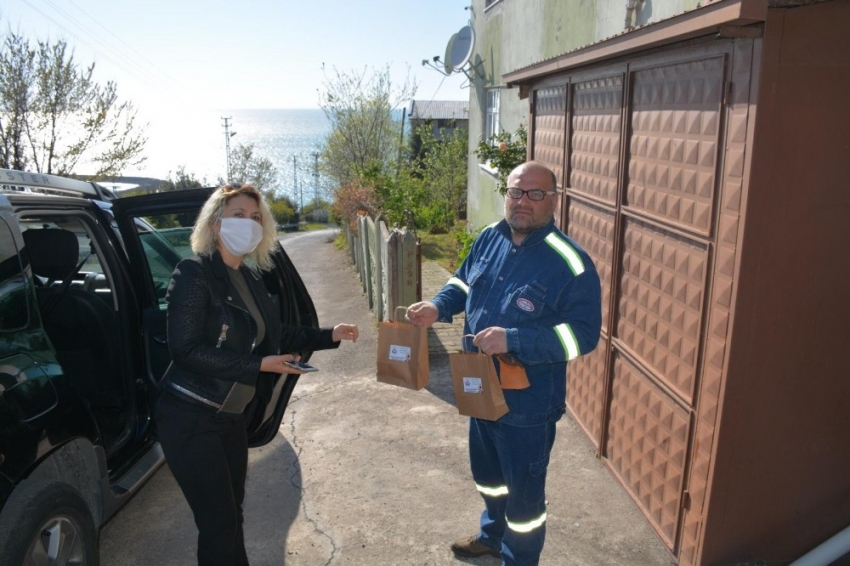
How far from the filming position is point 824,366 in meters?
2.99

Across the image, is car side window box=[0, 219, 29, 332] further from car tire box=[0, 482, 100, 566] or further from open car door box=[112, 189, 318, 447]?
open car door box=[112, 189, 318, 447]

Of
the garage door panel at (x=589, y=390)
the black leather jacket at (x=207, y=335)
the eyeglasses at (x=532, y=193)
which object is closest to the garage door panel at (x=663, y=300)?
the garage door panel at (x=589, y=390)

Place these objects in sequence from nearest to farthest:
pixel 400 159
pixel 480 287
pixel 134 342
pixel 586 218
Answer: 1. pixel 480 287
2. pixel 134 342
3. pixel 586 218
4. pixel 400 159

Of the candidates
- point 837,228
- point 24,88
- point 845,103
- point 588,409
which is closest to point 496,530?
point 588,409

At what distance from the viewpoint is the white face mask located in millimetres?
2832

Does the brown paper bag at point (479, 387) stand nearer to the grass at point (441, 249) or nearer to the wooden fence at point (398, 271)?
the wooden fence at point (398, 271)

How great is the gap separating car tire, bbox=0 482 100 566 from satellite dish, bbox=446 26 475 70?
11247 mm

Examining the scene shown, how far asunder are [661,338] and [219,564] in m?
2.42

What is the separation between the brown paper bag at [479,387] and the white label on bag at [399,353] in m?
0.33

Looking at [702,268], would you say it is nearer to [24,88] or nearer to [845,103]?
[845,103]

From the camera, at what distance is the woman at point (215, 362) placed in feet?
8.81

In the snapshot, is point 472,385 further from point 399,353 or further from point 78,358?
point 78,358

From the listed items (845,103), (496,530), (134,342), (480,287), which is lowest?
(496,530)

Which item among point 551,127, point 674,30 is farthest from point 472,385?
point 551,127
